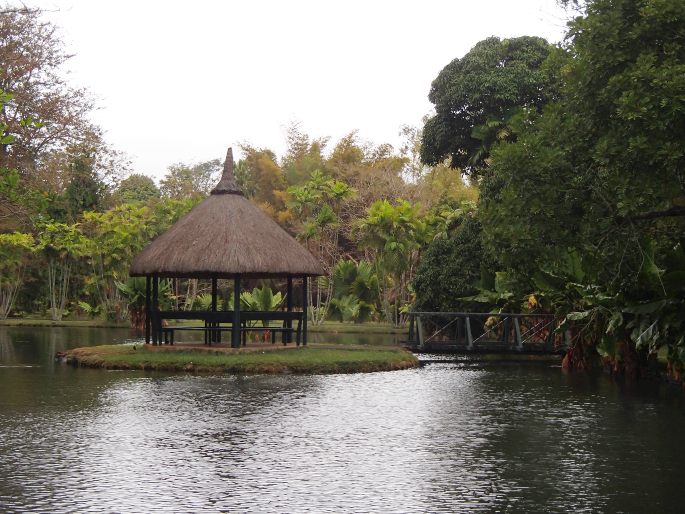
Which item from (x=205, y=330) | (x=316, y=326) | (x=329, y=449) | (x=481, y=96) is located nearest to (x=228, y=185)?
(x=205, y=330)

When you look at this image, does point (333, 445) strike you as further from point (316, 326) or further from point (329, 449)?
point (316, 326)

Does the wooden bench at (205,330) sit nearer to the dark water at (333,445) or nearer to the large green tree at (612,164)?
the dark water at (333,445)

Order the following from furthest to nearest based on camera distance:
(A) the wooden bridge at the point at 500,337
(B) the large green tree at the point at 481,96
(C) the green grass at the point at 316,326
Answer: (C) the green grass at the point at 316,326
(B) the large green tree at the point at 481,96
(A) the wooden bridge at the point at 500,337

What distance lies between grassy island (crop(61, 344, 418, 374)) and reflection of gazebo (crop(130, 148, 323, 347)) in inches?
31.2

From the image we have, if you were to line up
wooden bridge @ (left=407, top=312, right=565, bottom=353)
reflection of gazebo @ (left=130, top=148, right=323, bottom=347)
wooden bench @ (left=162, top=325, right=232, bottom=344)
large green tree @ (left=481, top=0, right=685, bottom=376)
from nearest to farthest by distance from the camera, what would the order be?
large green tree @ (left=481, top=0, right=685, bottom=376), reflection of gazebo @ (left=130, top=148, right=323, bottom=347), wooden bench @ (left=162, top=325, right=232, bottom=344), wooden bridge @ (left=407, top=312, right=565, bottom=353)

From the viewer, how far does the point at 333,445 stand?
11.1 m

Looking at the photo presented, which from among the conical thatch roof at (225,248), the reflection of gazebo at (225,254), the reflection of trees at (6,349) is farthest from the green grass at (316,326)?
the conical thatch roof at (225,248)

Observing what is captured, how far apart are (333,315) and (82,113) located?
56.6 feet

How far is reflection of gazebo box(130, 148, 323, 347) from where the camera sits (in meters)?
21.7

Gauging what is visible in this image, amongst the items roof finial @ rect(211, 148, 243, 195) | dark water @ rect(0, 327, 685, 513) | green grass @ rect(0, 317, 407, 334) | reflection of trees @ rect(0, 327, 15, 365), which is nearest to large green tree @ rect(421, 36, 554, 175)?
green grass @ rect(0, 317, 407, 334)

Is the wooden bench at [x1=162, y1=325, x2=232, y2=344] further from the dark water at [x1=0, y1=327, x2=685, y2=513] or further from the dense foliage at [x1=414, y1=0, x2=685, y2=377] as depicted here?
the dense foliage at [x1=414, y1=0, x2=685, y2=377]

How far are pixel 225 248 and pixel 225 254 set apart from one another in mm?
197

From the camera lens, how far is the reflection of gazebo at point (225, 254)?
21688mm

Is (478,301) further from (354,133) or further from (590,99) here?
(354,133)
